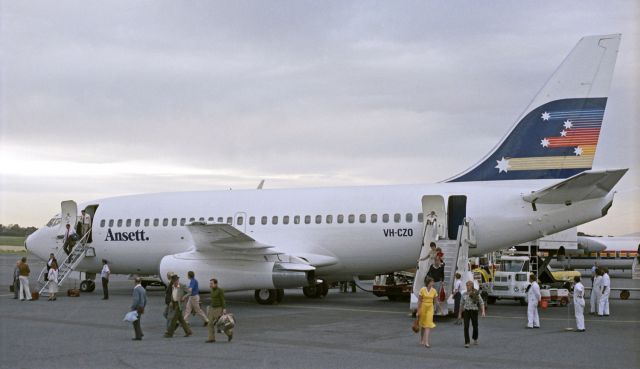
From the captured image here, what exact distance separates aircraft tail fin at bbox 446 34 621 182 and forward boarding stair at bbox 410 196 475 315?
8.60ft

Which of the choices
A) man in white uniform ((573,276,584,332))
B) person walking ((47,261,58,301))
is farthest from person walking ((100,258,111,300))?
man in white uniform ((573,276,584,332))

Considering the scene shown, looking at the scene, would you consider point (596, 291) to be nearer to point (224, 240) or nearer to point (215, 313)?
point (224, 240)

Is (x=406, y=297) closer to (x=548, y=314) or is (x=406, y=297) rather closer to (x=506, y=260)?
(x=506, y=260)

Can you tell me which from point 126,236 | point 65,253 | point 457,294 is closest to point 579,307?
point 457,294

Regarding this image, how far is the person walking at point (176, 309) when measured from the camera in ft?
49.3

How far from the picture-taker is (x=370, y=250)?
2272 centimetres

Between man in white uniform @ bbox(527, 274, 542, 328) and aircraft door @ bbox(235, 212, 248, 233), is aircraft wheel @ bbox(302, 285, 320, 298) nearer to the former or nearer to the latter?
aircraft door @ bbox(235, 212, 248, 233)

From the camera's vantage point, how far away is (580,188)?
64.3 feet

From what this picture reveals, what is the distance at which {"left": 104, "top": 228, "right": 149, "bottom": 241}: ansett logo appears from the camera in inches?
1056

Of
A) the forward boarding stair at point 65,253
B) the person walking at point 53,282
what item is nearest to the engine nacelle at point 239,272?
the person walking at point 53,282

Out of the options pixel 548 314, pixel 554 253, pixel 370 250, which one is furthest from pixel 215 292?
pixel 554 253

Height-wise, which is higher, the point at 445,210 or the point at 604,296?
the point at 445,210

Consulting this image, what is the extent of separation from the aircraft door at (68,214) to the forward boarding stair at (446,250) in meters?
15.0

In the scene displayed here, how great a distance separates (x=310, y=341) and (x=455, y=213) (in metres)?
8.68
